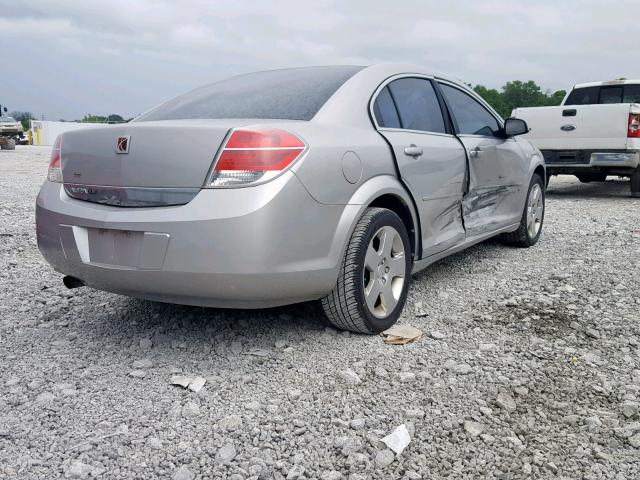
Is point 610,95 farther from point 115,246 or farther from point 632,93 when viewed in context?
point 115,246

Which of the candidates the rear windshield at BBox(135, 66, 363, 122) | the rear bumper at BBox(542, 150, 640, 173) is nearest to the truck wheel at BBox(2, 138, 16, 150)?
the rear bumper at BBox(542, 150, 640, 173)

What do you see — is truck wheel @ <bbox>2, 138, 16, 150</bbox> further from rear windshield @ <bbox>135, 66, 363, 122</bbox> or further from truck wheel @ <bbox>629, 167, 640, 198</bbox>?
rear windshield @ <bbox>135, 66, 363, 122</bbox>

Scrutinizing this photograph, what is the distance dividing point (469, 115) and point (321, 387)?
2.79 m

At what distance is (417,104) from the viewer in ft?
13.1

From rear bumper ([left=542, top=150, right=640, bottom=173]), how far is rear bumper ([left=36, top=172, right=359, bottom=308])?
774 cm

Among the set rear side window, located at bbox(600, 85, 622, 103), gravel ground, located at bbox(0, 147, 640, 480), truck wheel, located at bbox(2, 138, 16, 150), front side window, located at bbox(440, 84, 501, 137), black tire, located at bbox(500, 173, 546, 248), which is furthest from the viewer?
truck wheel, located at bbox(2, 138, 16, 150)

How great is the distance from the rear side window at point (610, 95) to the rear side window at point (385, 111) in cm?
959

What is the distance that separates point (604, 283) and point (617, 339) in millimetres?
1224

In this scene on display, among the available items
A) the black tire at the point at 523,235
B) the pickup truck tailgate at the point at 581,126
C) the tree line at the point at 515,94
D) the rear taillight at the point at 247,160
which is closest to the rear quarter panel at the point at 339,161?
A: the rear taillight at the point at 247,160

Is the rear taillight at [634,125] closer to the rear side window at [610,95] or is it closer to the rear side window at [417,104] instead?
the rear side window at [610,95]

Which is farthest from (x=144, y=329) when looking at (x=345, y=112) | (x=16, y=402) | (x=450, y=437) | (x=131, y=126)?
(x=450, y=437)

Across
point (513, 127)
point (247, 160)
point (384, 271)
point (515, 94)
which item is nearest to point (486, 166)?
point (513, 127)

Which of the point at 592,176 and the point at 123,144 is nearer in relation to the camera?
the point at 123,144

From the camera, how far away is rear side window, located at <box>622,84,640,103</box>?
1137 centimetres
